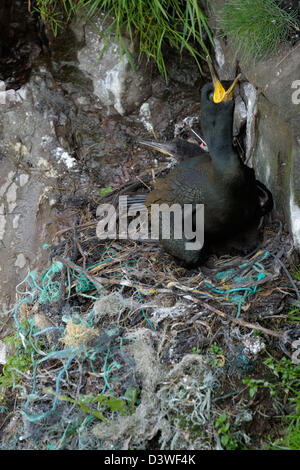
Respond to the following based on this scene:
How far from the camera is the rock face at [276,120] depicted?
8.20 feet

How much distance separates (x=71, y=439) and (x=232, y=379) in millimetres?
827

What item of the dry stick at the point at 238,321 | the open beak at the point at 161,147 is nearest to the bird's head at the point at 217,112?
the open beak at the point at 161,147

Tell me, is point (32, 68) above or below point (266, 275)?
above

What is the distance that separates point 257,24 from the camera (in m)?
2.62

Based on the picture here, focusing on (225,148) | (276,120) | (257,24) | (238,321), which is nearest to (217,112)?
(225,148)

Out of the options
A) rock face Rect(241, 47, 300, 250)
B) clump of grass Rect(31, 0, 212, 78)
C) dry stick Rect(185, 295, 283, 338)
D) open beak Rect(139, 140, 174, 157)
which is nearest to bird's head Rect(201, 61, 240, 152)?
rock face Rect(241, 47, 300, 250)

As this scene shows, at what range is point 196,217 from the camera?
9.41 ft

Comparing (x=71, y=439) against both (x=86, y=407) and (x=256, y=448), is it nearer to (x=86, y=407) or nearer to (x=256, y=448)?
(x=86, y=407)

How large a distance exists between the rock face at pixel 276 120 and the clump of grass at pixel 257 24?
64 mm

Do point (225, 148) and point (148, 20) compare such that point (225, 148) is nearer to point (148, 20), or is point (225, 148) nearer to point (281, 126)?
point (281, 126)

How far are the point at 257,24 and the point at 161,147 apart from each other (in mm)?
1089

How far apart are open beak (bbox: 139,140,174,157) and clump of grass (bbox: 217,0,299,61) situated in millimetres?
803

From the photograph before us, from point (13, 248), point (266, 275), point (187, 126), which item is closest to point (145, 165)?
point (187, 126)

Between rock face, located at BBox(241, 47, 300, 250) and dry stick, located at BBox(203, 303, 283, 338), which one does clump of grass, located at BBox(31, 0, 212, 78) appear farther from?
dry stick, located at BBox(203, 303, 283, 338)
